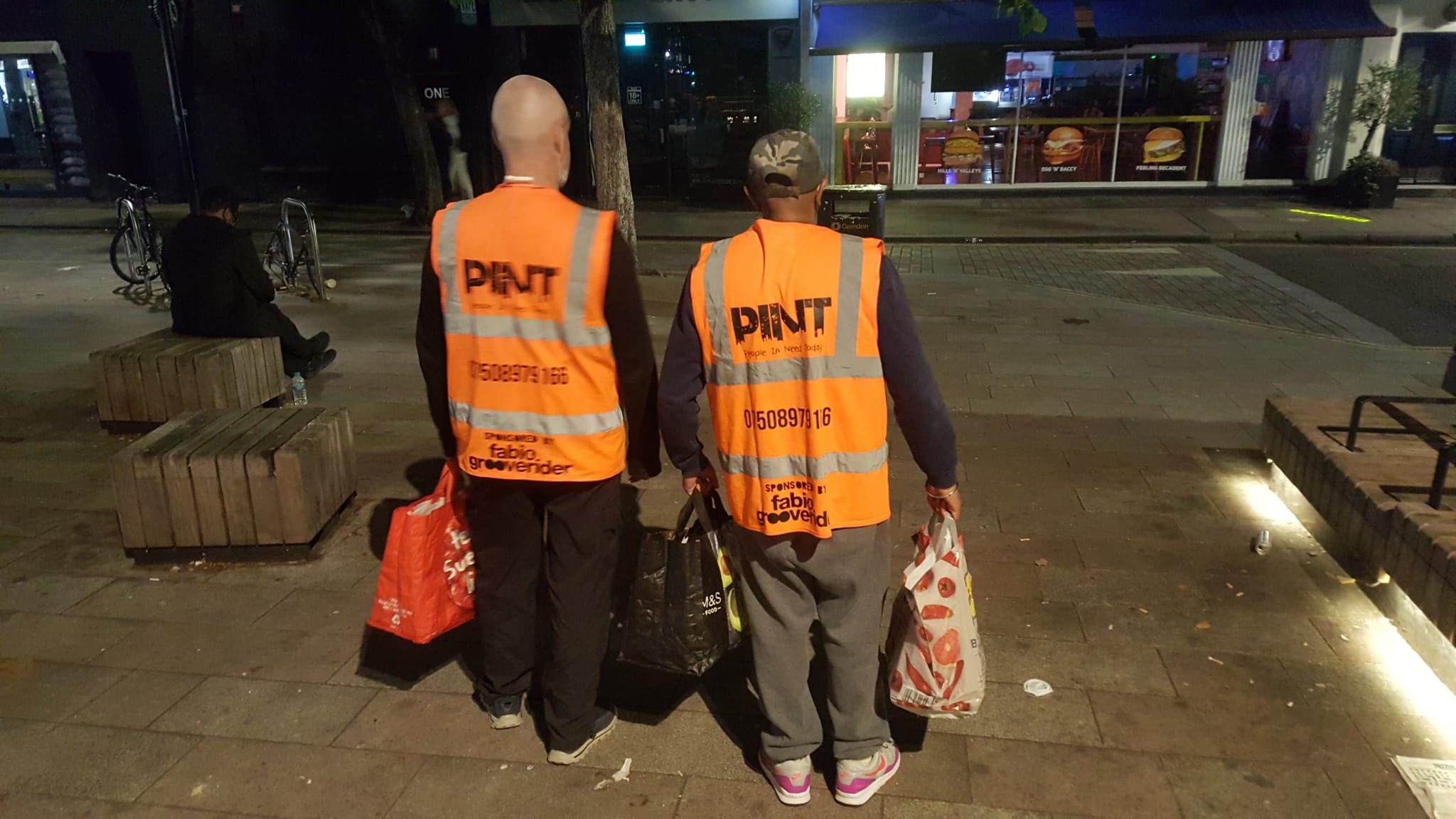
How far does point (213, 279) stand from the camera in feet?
21.4

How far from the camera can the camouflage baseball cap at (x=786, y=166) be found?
2668mm


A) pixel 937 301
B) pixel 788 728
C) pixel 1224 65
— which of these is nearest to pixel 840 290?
pixel 788 728

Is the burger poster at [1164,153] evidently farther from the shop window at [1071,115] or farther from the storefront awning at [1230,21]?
the storefront awning at [1230,21]

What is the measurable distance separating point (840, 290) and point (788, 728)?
1307 mm

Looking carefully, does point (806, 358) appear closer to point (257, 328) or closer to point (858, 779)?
point (858, 779)

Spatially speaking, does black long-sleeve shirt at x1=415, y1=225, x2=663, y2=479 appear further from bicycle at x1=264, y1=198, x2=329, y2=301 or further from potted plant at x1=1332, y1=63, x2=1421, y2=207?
potted plant at x1=1332, y1=63, x2=1421, y2=207

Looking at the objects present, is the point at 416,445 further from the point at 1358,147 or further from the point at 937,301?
the point at 1358,147

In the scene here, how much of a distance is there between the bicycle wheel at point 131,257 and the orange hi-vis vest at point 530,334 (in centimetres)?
995

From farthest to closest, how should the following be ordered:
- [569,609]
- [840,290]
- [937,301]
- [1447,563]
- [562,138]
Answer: [937,301]
[1447,563]
[569,609]
[562,138]
[840,290]

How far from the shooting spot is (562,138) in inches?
116

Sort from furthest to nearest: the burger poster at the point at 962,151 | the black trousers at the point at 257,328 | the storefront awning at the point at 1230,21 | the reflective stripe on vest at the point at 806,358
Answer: the burger poster at the point at 962,151, the storefront awning at the point at 1230,21, the black trousers at the point at 257,328, the reflective stripe on vest at the point at 806,358

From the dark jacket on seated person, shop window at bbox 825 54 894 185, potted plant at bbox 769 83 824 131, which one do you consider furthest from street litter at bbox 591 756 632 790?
shop window at bbox 825 54 894 185

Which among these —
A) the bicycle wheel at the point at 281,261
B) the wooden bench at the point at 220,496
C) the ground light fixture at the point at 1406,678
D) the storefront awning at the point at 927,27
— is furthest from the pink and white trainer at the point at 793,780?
the storefront awning at the point at 927,27

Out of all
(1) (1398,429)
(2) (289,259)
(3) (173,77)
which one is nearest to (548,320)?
(1) (1398,429)
